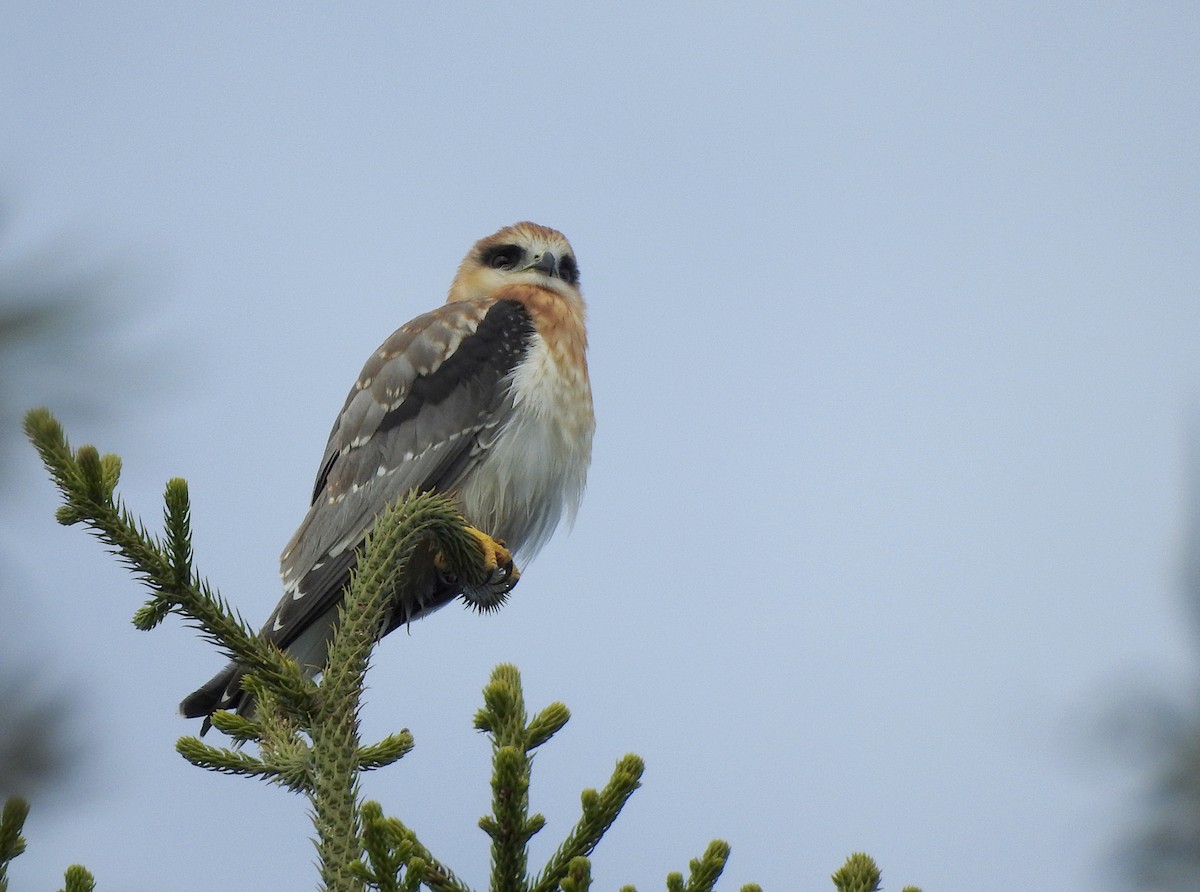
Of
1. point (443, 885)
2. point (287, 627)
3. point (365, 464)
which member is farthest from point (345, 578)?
point (443, 885)

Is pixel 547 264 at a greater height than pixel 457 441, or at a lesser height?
greater

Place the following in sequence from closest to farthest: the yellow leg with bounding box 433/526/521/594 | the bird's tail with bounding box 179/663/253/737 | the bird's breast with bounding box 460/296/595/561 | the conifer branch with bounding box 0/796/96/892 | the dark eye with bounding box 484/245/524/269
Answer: the conifer branch with bounding box 0/796/96/892 < the bird's tail with bounding box 179/663/253/737 < the yellow leg with bounding box 433/526/521/594 < the bird's breast with bounding box 460/296/595/561 < the dark eye with bounding box 484/245/524/269

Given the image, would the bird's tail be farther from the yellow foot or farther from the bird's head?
the bird's head

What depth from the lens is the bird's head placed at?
255 inches

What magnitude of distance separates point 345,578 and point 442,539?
2.82ft

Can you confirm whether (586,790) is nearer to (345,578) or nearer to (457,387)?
(345,578)

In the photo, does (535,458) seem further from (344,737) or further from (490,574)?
(344,737)

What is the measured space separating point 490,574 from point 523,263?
284cm

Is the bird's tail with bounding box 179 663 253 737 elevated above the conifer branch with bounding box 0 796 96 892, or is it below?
above

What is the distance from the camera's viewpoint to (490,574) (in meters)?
4.17

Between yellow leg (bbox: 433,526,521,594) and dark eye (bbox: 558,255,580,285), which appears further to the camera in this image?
dark eye (bbox: 558,255,580,285)

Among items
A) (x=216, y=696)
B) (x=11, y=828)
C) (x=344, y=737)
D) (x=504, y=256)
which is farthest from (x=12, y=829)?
(x=504, y=256)

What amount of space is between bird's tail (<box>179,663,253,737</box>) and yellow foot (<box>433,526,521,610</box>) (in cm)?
77

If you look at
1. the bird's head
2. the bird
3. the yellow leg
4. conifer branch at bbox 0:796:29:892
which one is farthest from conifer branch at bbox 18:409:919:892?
the bird's head
